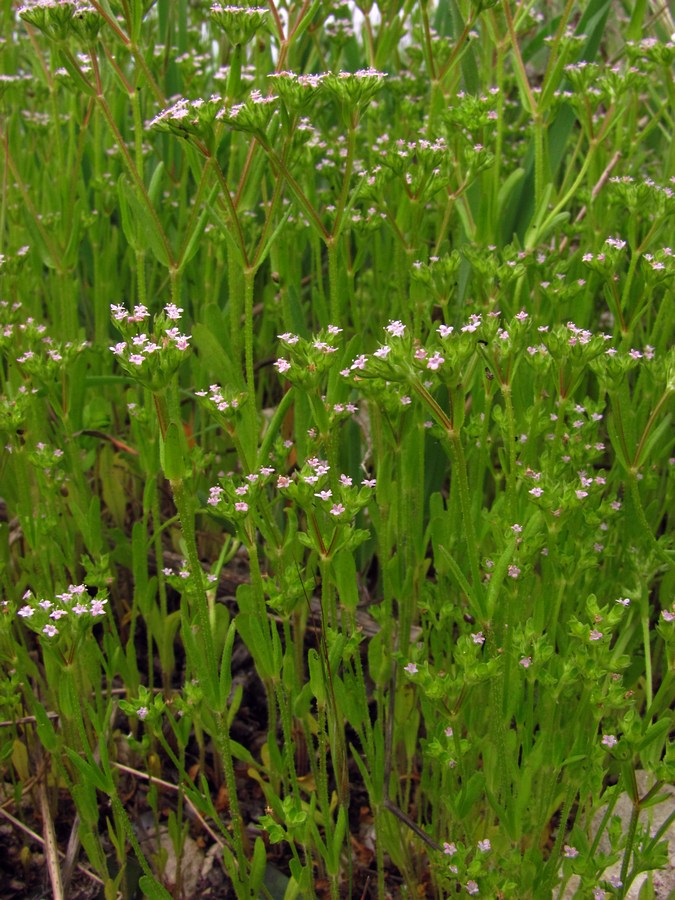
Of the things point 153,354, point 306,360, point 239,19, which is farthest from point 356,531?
point 239,19

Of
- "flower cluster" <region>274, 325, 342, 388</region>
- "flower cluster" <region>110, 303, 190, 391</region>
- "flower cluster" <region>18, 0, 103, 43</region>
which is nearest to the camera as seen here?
"flower cluster" <region>110, 303, 190, 391</region>

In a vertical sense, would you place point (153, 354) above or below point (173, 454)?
above

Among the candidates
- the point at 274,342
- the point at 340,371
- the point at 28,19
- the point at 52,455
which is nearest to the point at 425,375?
the point at 340,371

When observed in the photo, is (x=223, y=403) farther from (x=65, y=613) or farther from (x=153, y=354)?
(x=65, y=613)

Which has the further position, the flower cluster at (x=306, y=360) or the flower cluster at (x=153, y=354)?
the flower cluster at (x=306, y=360)

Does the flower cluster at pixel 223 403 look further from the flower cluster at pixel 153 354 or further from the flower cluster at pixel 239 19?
the flower cluster at pixel 239 19

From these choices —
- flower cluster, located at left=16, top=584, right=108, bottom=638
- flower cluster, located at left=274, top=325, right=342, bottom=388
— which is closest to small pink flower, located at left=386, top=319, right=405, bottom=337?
flower cluster, located at left=274, top=325, right=342, bottom=388

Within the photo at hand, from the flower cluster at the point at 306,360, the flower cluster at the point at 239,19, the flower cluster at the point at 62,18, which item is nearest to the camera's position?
the flower cluster at the point at 306,360

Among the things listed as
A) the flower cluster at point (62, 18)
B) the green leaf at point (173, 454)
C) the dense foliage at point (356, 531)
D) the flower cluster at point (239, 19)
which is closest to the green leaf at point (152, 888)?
the dense foliage at point (356, 531)

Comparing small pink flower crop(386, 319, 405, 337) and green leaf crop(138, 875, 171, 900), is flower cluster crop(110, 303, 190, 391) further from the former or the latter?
green leaf crop(138, 875, 171, 900)

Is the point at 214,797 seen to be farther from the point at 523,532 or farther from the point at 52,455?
the point at 523,532

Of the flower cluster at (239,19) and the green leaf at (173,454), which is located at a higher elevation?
the flower cluster at (239,19)
